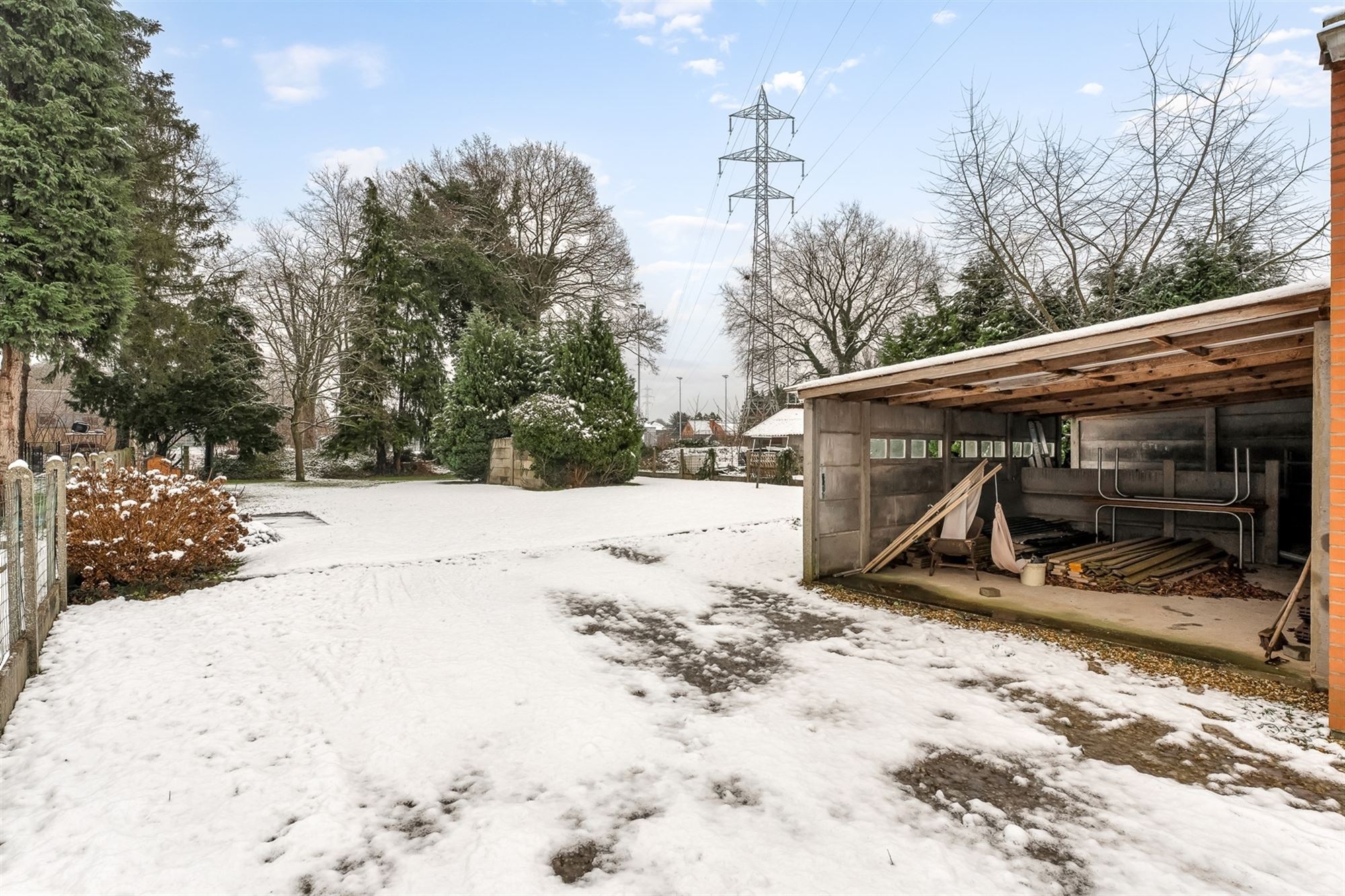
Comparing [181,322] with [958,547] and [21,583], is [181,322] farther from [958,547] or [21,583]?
[958,547]

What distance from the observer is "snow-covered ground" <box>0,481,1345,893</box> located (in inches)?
81.8

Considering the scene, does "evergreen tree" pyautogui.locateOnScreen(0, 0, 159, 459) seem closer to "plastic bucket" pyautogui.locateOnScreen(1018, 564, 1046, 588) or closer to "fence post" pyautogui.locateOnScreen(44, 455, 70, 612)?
"fence post" pyautogui.locateOnScreen(44, 455, 70, 612)

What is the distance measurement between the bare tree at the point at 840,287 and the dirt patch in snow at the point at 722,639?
19820 millimetres

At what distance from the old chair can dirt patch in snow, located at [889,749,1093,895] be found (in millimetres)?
3837

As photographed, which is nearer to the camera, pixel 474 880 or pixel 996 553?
pixel 474 880

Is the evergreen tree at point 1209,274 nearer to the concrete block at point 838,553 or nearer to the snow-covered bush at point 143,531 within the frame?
the concrete block at point 838,553

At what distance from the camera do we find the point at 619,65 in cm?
1288

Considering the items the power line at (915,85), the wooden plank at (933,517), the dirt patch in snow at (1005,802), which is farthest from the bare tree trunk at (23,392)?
the power line at (915,85)

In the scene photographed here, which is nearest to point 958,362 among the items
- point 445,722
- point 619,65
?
point 445,722

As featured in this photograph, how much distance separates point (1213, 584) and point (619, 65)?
44.7 feet

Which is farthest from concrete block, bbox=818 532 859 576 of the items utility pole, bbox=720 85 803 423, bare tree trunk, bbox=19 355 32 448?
utility pole, bbox=720 85 803 423

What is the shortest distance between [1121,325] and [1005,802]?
3.27m

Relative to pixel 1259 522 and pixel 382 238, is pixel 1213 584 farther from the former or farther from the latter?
pixel 382 238

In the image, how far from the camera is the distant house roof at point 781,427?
2081cm
